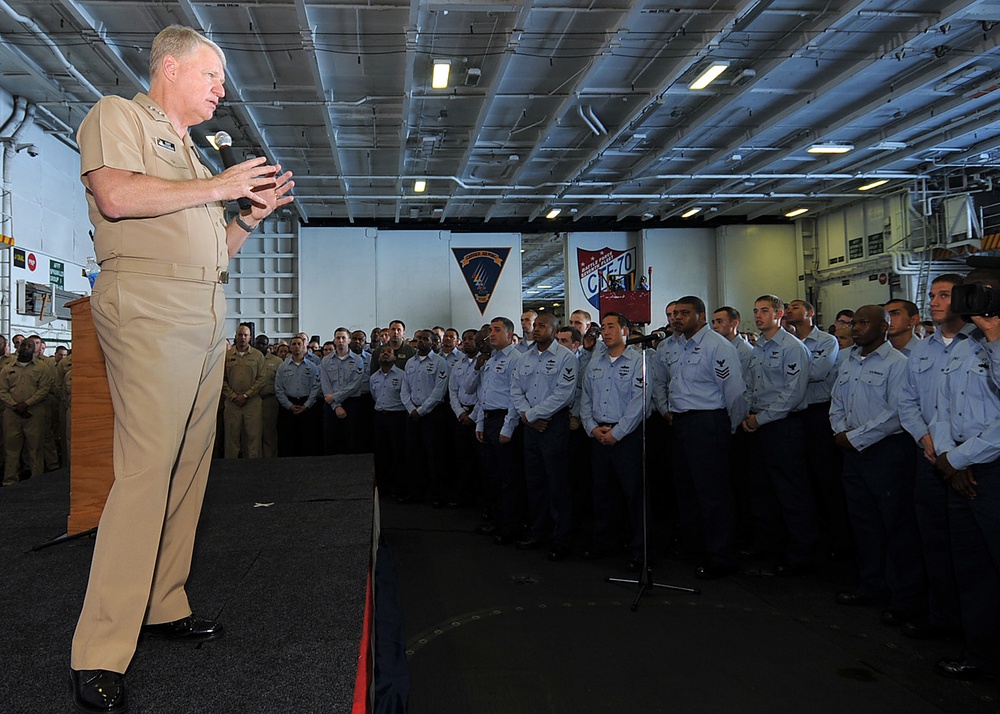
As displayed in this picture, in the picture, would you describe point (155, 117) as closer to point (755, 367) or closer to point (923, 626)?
point (923, 626)

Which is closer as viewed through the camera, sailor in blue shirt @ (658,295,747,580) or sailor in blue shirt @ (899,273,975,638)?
sailor in blue shirt @ (899,273,975,638)

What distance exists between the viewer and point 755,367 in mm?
5188

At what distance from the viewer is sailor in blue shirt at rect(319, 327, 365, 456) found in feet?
28.2

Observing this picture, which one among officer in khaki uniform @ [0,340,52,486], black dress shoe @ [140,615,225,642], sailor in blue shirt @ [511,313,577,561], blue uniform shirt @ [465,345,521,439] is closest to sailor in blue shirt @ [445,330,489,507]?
blue uniform shirt @ [465,345,521,439]

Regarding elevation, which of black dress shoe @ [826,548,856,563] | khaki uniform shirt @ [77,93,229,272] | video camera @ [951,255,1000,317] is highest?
khaki uniform shirt @ [77,93,229,272]

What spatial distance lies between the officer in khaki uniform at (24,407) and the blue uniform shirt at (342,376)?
3.52 metres

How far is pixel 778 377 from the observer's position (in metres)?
5.00

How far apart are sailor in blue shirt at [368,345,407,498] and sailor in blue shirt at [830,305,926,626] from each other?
4771 mm

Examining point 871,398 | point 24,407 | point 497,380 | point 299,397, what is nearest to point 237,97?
point 299,397

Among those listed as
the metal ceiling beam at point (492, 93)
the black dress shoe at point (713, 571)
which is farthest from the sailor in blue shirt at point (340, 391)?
the black dress shoe at point (713, 571)

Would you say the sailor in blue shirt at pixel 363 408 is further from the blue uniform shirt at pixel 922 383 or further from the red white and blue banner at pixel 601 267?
the red white and blue banner at pixel 601 267

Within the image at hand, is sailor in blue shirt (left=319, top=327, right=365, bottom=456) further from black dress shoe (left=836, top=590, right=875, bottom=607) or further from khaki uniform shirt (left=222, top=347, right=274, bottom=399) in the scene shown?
black dress shoe (left=836, top=590, right=875, bottom=607)

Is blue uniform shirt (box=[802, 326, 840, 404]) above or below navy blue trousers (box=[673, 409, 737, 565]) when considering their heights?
above

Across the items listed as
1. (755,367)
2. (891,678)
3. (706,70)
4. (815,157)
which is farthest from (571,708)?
(815,157)
